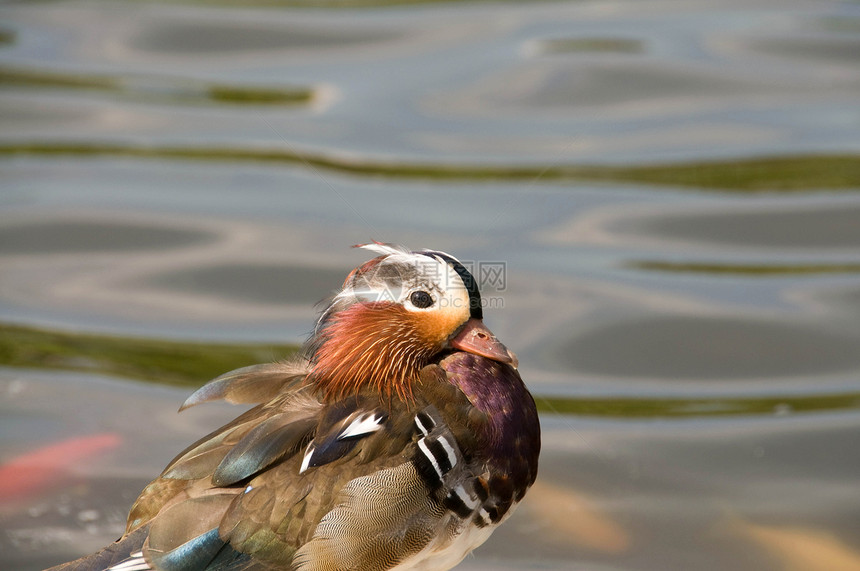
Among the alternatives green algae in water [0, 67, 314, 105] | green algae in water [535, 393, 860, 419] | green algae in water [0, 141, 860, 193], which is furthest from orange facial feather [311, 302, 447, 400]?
green algae in water [0, 67, 314, 105]

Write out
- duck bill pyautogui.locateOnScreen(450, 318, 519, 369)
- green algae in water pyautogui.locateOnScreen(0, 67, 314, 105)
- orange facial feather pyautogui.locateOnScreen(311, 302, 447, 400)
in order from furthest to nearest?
green algae in water pyautogui.locateOnScreen(0, 67, 314, 105) → orange facial feather pyautogui.locateOnScreen(311, 302, 447, 400) → duck bill pyautogui.locateOnScreen(450, 318, 519, 369)

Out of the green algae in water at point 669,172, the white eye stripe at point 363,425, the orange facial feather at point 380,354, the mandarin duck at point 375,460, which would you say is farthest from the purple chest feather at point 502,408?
the green algae in water at point 669,172

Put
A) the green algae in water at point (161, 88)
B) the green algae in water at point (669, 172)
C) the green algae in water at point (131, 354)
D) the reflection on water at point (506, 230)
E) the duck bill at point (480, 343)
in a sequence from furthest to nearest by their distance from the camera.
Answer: the green algae in water at point (161, 88), the green algae in water at point (669, 172), the green algae in water at point (131, 354), the reflection on water at point (506, 230), the duck bill at point (480, 343)

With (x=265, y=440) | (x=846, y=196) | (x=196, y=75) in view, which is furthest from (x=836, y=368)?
(x=196, y=75)

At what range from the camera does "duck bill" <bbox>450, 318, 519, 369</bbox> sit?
137 inches

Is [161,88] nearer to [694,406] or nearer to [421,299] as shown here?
[694,406]

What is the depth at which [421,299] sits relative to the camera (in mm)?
3574

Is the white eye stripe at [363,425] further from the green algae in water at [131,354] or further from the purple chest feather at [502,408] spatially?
the green algae in water at [131,354]

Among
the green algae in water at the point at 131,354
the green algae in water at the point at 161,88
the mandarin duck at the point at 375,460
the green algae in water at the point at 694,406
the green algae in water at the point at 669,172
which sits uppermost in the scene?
the green algae in water at the point at 161,88

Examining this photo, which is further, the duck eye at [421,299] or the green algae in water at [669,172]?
the green algae in water at [669,172]

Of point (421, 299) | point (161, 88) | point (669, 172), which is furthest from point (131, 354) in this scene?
point (669, 172)

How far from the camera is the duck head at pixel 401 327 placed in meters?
3.51

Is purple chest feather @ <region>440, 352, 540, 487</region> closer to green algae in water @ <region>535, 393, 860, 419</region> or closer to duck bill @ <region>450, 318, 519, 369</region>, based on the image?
duck bill @ <region>450, 318, 519, 369</region>

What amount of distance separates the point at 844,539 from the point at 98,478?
3.47 m
